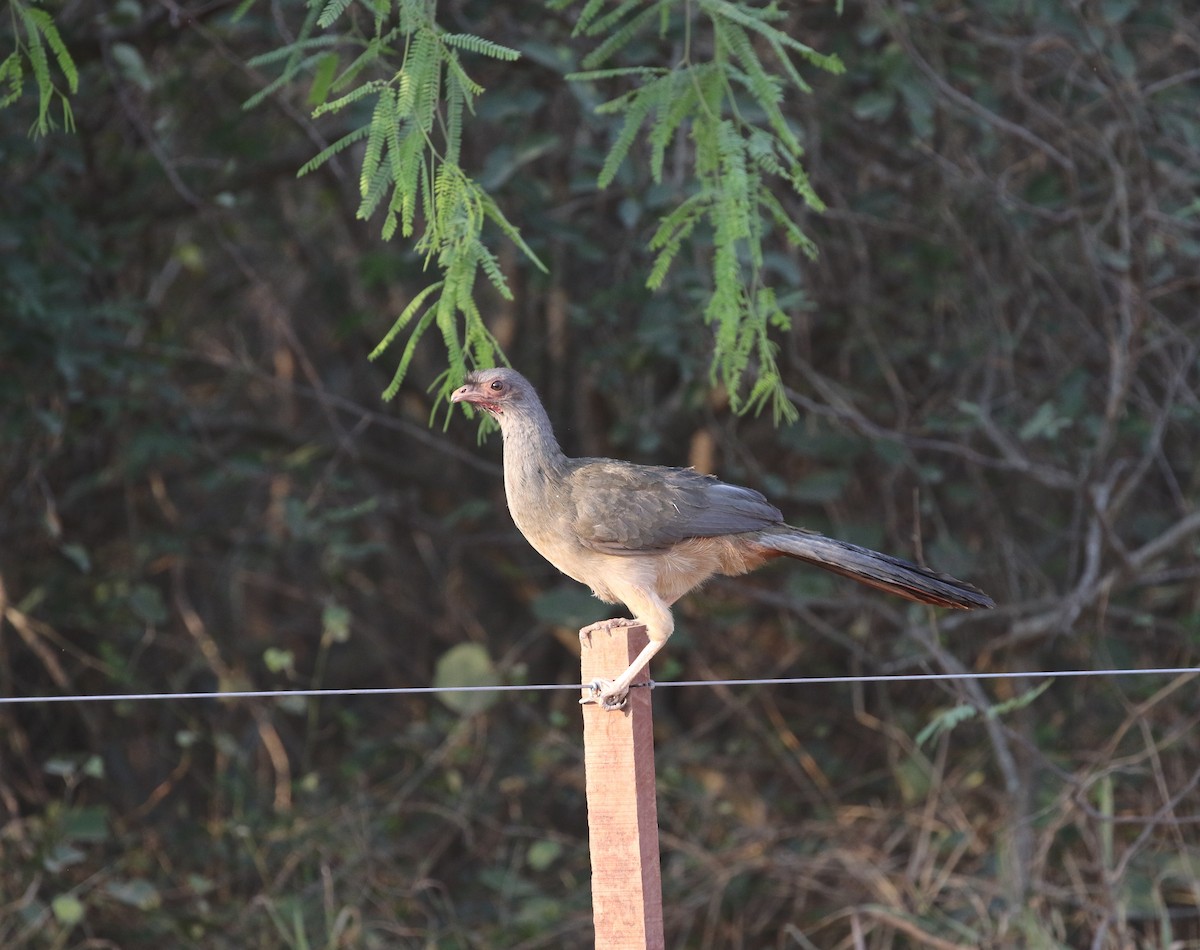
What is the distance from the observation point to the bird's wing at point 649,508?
3482mm

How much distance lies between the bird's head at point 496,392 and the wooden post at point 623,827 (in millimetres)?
925

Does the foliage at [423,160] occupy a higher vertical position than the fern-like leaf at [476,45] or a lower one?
lower

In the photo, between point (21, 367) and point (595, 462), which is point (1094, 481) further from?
point (21, 367)

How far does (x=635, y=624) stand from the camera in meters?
3.14

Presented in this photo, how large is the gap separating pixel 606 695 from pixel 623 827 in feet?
0.83

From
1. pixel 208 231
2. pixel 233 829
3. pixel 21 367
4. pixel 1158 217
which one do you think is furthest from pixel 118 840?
pixel 1158 217

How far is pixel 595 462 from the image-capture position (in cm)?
368

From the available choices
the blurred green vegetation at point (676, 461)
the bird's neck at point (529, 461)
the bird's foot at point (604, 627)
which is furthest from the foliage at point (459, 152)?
the blurred green vegetation at point (676, 461)

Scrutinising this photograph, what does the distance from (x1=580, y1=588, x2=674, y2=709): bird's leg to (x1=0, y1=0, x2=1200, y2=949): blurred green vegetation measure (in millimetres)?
1553

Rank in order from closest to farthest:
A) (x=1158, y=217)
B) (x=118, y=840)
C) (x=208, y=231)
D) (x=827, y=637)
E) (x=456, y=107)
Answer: (x=456, y=107)
(x=1158, y=217)
(x=118, y=840)
(x=827, y=637)
(x=208, y=231)

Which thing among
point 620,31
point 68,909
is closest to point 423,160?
point 620,31

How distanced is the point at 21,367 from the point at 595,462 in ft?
8.63

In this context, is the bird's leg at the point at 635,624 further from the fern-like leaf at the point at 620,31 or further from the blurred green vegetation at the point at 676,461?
the blurred green vegetation at the point at 676,461

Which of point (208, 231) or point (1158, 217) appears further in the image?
point (208, 231)
